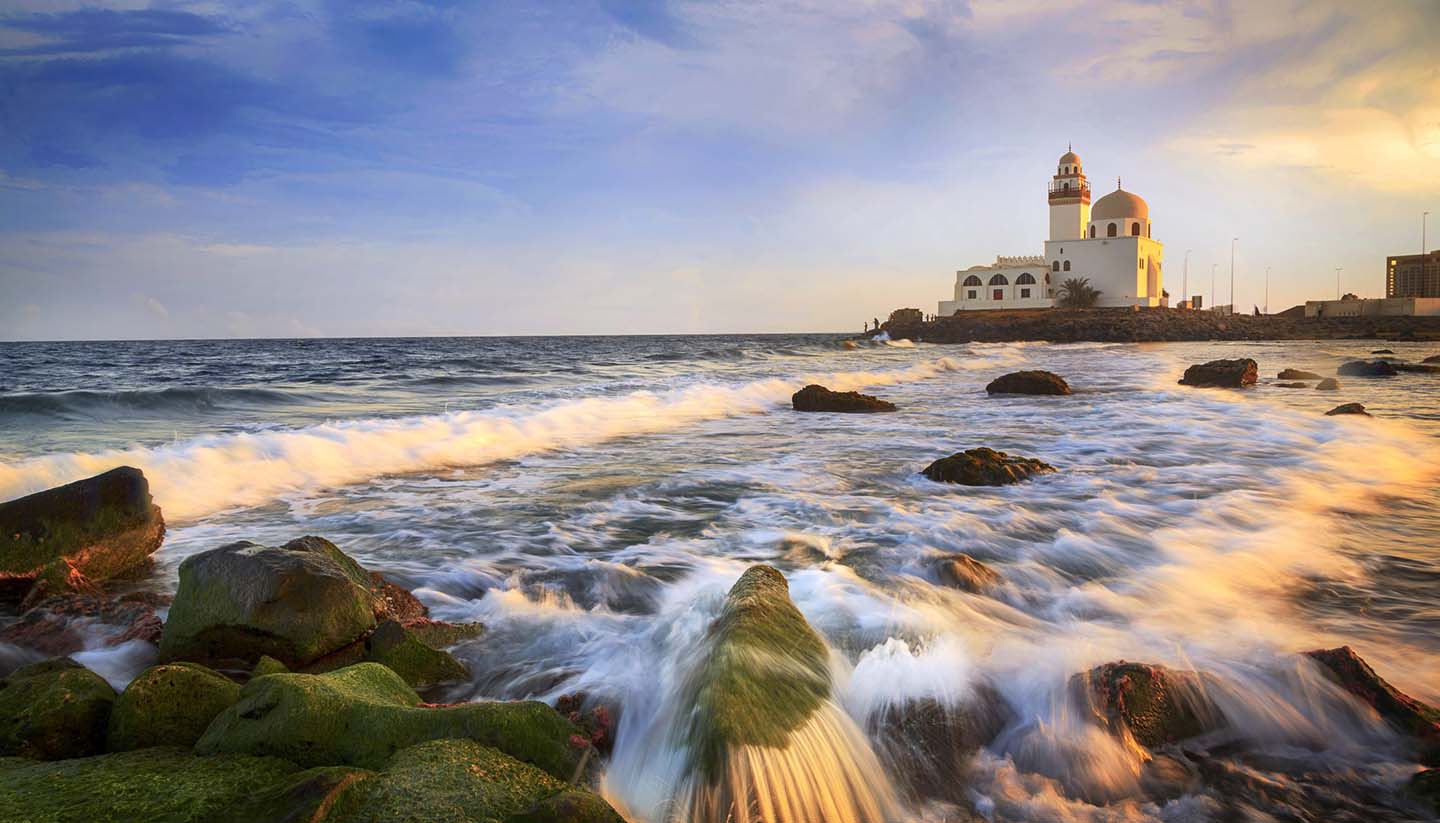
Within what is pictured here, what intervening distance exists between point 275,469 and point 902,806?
8083 mm

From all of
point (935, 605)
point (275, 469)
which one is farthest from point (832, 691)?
point (275, 469)

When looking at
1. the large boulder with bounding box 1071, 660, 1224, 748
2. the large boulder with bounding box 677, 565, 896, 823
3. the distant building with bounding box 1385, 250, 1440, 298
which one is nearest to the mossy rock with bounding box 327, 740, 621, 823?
the large boulder with bounding box 677, 565, 896, 823

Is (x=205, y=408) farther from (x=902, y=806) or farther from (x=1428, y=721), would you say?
(x=1428, y=721)

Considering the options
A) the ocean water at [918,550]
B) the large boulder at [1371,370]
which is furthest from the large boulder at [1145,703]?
the large boulder at [1371,370]

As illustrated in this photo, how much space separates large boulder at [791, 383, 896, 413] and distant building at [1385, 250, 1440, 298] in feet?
278

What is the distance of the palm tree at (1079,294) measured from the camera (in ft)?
210

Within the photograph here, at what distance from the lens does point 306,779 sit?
2.01 meters

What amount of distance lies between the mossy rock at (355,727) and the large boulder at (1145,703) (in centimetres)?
201

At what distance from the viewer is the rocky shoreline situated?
180ft

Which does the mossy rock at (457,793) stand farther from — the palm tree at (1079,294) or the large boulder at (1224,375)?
the palm tree at (1079,294)

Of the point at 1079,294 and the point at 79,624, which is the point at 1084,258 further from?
the point at 79,624

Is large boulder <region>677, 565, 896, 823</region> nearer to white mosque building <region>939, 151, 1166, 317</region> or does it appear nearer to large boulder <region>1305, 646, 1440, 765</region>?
large boulder <region>1305, 646, 1440, 765</region>

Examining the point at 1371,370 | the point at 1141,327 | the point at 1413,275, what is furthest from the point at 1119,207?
the point at 1371,370

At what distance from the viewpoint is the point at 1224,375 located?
18.5 metres
